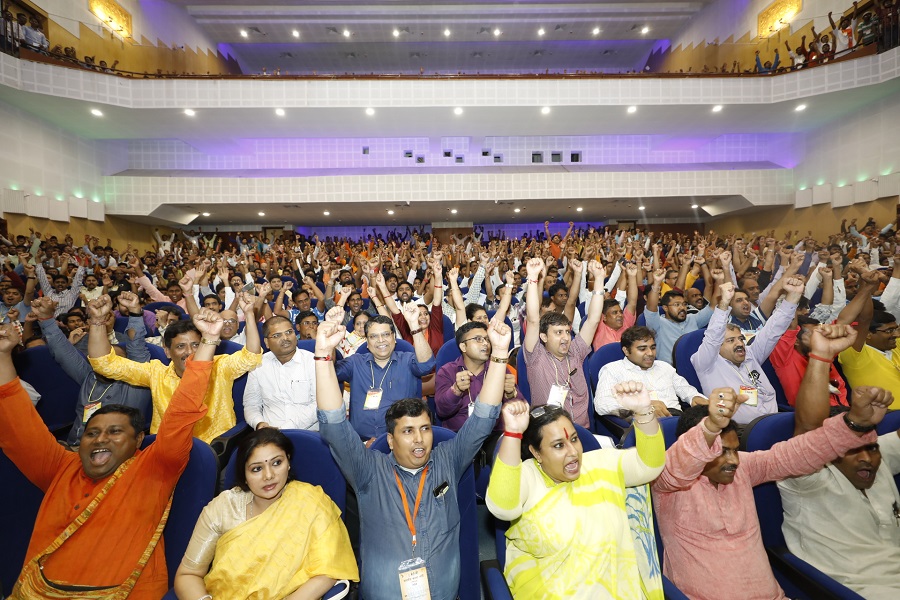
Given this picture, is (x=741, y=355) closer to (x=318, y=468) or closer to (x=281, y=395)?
(x=318, y=468)

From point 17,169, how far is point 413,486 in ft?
42.1

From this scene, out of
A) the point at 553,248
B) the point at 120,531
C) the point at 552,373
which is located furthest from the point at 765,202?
the point at 120,531

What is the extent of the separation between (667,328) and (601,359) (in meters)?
0.86

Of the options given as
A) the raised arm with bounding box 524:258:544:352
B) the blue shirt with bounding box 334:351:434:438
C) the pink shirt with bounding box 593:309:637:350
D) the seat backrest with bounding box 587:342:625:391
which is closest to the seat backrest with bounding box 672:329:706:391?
the seat backrest with bounding box 587:342:625:391

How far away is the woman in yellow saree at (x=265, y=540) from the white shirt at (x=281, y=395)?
95 cm

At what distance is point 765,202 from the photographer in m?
12.0

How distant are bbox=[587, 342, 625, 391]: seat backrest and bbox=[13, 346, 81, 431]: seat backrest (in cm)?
326

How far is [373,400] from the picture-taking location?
92.1 inches

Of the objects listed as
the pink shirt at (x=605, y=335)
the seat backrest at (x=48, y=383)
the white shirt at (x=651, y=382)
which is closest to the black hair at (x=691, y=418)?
the white shirt at (x=651, y=382)

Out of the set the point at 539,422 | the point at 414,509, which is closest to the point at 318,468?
the point at 414,509

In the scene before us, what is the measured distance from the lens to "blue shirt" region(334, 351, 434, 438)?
92.7 inches

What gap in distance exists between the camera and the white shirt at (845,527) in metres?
1.49

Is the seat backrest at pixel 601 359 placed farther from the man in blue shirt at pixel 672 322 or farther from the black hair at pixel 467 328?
the black hair at pixel 467 328

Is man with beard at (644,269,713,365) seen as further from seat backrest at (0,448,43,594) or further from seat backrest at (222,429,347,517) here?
seat backrest at (0,448,43,594)
